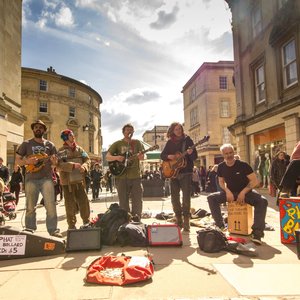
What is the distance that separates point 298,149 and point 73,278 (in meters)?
4.10

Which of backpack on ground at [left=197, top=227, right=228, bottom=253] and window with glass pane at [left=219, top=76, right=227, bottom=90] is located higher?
window with glass pane at [left=219, top=76, right=227, bottom=90]

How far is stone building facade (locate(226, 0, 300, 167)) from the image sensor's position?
12.5m

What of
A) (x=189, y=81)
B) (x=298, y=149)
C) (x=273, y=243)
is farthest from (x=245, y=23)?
(x=189, y=81)

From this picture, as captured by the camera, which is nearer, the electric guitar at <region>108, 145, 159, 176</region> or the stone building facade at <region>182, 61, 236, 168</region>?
the electric guitar at <region>108, 145, 159, 176</region>

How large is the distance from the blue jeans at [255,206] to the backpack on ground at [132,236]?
1575 mm

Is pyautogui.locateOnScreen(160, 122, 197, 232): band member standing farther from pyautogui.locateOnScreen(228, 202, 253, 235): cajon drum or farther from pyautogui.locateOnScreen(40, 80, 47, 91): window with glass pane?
pyautogui.locateOnScreen(40, 80, 47, 91): window with glass pane

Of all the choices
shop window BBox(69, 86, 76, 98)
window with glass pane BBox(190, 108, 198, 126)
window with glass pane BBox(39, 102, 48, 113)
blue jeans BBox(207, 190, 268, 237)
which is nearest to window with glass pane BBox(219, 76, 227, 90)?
window with glass pane BBox(190, 108, 198, 126)

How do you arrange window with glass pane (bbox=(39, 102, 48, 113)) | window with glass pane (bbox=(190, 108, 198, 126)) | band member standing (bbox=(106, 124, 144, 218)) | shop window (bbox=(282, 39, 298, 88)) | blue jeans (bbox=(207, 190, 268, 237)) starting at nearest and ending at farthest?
blue jeans (bbox=(207, 190, 268, 237)) < band member standing (bbox=(106, 124, 144, 218)) < shop window (bbox=(282, 39, 298, 88)) < window with glass pane (bbox=(39, 102, 48, 113)) < window with glass pane (bbox=(190, 108, 198, 126))

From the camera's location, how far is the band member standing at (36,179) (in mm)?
5059

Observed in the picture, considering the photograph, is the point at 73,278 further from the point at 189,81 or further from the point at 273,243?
the point at 189,81

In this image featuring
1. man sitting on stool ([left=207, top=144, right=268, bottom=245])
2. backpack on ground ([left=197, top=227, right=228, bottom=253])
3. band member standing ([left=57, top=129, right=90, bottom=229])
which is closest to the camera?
backpack on ground ([left=197, top=227, right=228, bottom=253])

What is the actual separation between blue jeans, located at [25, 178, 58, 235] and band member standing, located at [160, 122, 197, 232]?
238 centimetres

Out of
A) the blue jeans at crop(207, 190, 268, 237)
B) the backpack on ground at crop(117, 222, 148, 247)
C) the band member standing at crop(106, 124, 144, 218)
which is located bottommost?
the backpack on ground at crop(117, 222, 148, 247)

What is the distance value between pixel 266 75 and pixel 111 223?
13317 millimetres
